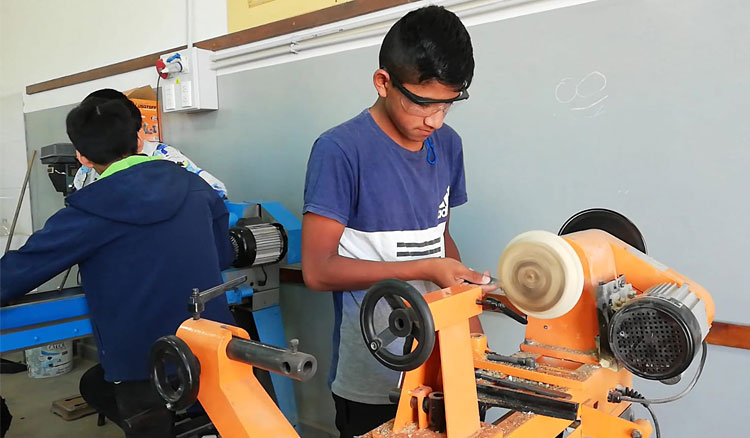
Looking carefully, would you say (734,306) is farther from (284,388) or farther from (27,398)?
(27,398)

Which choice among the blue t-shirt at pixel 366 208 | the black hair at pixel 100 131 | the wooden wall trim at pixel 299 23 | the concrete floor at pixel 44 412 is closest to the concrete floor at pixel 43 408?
the concrete floor at pixel 44 412

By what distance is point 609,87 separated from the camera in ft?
4.95

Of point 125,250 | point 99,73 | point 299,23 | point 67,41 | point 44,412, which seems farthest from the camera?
point 67,41

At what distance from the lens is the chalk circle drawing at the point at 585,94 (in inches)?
59.9

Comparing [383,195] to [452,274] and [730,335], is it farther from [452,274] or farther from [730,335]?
[730,335]

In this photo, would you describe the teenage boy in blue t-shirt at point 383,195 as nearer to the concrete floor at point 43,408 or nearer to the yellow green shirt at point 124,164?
the yellow green shirt at point 124,164

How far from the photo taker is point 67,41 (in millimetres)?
3629

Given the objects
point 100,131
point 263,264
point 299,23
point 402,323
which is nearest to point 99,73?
point 299,23

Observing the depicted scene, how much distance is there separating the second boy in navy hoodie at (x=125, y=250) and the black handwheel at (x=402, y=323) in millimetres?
1034

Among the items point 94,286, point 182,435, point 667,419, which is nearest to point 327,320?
point 182,435

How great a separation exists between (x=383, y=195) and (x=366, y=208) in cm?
4

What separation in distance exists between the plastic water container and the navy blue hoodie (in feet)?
7.01

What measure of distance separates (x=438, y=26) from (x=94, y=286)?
3.90 ft

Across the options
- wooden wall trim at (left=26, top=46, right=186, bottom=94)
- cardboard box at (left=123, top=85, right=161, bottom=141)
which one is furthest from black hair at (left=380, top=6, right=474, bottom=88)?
cardboard box at (left=123, top=85, right=161, bottom=141)
